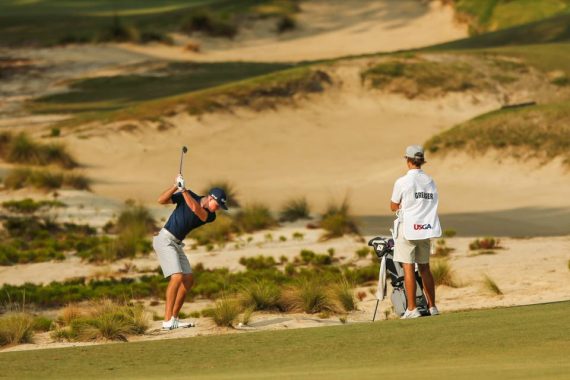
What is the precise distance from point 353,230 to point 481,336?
514 inches

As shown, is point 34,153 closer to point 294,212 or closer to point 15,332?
point 294,212

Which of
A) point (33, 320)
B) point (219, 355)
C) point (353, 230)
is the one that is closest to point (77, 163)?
point (353, 230)

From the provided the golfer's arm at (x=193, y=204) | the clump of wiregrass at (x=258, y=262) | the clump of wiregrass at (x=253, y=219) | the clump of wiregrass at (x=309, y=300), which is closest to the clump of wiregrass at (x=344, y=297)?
the clump of wiregrass at (x=309, y=300)

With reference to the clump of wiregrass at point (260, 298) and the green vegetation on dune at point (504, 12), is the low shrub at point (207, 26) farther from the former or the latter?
the clump of wiregrass at point (260, 298)

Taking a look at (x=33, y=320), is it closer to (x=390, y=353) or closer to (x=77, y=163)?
(x=390, y=353)

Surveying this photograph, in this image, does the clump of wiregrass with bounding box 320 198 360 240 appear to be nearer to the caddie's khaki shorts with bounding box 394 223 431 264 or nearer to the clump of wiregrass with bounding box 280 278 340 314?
the clump of wiregrass with bounding box 280 278 340 314

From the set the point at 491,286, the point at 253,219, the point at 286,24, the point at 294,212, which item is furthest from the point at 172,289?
the point at 286,24

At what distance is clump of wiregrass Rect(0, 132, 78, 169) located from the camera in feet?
120

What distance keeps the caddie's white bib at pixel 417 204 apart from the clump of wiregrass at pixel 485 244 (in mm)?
9155

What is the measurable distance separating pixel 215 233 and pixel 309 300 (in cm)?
899

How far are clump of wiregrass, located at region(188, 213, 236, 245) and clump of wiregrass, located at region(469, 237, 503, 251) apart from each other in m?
4.48

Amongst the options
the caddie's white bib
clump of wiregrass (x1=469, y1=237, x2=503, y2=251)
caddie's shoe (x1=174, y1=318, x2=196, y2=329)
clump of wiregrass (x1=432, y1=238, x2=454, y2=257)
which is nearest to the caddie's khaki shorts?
the caddie's white bib

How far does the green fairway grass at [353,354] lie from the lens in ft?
38.6

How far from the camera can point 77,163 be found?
3791cm
